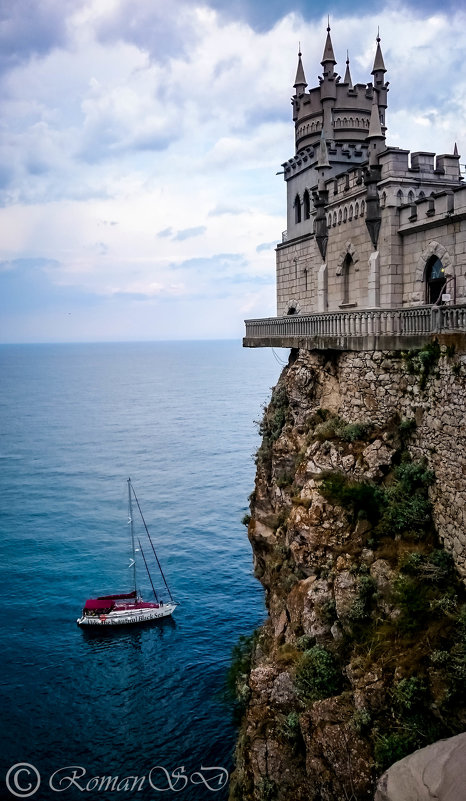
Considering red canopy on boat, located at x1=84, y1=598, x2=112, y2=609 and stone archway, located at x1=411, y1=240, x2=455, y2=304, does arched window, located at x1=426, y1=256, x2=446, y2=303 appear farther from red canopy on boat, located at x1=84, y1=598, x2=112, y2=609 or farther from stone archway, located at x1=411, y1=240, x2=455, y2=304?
red canopy on boat, located at x1=84, y1=598, x2=112, y2=609

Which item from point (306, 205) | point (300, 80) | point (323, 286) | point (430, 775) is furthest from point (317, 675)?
point (300, 80)

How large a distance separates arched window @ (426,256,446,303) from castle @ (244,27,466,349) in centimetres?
4

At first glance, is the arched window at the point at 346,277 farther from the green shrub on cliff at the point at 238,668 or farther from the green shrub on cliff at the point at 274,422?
the green shrub on cliff at the point at 238,668

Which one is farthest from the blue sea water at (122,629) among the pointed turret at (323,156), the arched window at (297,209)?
the pointed turret at (323,156)

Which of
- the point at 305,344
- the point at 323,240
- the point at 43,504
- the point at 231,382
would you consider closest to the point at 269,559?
the point at 305,344

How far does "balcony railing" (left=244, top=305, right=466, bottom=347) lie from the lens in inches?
725

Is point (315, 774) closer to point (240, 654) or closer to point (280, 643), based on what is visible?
point (280, 643)

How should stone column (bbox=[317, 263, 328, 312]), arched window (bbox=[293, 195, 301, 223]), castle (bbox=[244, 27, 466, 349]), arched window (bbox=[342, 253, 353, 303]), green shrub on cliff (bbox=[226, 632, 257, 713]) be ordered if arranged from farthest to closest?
arched window (bbox=[293, 195, 301, 223]) < green shrub on cliff (bbox=[226, 632, 257, 713]) < stone column (bbox=[317, 263, 328, 312]) < arched window (bbox=[342, 253, 353, 303]) < castle (bbox=[244, 27, 466, 349])

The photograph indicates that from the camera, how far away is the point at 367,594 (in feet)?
61.7

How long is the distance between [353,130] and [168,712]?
30713 mm

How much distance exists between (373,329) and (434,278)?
3713mm

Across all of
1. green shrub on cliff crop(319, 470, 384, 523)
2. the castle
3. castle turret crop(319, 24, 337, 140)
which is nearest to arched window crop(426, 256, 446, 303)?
the castle

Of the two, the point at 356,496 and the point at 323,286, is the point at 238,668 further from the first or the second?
the point at 323,286

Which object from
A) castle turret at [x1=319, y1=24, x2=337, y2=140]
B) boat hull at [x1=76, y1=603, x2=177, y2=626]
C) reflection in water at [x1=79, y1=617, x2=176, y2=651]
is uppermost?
castle turret at [x1=319, y1=24, x2=337, y2=140]
